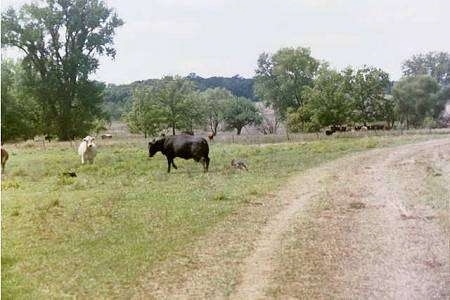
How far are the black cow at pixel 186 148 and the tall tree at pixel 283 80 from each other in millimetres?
23358

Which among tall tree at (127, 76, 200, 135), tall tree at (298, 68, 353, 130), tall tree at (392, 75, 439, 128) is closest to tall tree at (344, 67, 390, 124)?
tall tree at (298, 68, 353, 130)

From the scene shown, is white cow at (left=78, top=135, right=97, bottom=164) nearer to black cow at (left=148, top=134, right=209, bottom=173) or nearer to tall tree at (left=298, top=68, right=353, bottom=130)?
black cow at (left=148, top=134, right=209, bottom=173)

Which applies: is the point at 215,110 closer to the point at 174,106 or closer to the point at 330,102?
the point at 174,106

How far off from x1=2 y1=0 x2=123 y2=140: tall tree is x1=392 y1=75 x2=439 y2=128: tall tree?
51583mm

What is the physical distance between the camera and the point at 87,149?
25.9 m

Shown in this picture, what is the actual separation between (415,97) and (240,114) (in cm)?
2287

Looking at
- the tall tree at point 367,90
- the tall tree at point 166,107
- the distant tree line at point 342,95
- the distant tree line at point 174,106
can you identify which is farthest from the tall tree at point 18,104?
the tall tree at point 367,90

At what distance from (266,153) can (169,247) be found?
57.8 feet

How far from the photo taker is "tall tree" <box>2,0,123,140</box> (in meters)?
19.4

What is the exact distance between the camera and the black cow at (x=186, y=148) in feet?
78.3

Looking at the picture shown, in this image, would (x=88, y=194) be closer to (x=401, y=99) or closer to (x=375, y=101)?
(x=375, y=101)

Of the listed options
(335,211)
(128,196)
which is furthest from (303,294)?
(128,196)

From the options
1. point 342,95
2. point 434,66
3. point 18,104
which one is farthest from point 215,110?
point 18,104

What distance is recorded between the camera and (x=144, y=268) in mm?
10312
